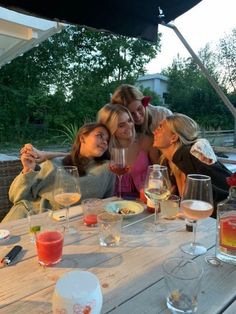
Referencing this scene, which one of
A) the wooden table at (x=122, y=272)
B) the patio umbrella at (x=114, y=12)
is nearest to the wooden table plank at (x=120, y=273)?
the wooden table at (x=122, y=272)

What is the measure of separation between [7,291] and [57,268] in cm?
17

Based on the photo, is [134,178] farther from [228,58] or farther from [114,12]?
[228,58]

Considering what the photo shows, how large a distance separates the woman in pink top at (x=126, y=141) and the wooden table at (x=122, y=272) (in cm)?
91

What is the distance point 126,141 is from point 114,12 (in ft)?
3.22

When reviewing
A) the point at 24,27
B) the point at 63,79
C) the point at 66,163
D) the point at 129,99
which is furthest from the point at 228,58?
the point at 66,163

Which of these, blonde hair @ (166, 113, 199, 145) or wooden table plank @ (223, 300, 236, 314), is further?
blonde hair @ (166, 113, 199, 145)

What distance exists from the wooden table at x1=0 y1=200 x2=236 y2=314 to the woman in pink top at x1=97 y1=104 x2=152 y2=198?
0.91 metres

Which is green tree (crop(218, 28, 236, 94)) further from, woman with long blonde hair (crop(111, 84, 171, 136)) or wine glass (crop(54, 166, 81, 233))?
wine glass (crop(54, 166, 81, 233))

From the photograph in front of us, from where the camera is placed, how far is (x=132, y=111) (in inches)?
97.3

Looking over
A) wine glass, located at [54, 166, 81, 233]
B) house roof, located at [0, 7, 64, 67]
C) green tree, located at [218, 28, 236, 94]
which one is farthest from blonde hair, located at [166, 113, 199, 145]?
green tree, located at [218, 28, 236, 94]

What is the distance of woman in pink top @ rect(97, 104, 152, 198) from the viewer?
7.20 ft

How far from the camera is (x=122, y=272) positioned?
0.97 m

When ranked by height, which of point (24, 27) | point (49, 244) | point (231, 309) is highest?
point (24, 27)

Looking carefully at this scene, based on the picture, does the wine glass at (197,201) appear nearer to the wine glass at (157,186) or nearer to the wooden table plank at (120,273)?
the wooden table plank at (120,273)
